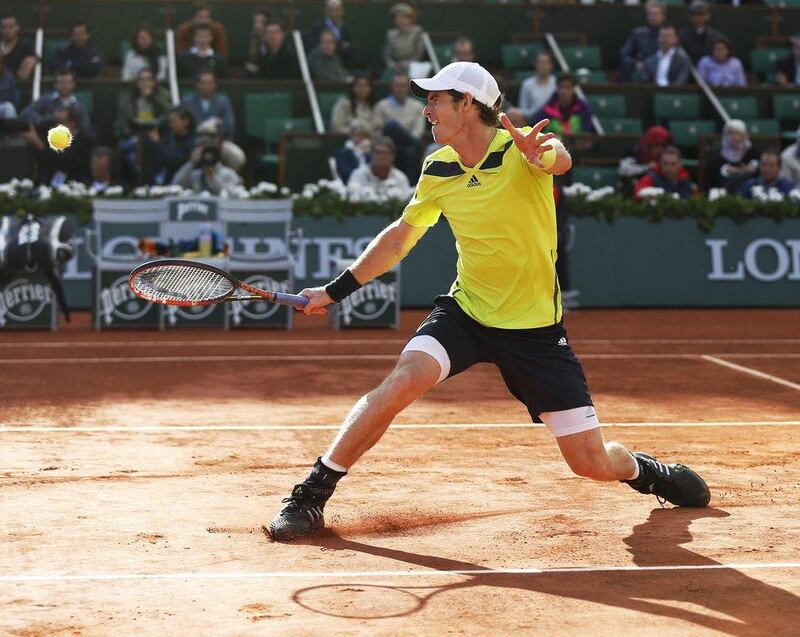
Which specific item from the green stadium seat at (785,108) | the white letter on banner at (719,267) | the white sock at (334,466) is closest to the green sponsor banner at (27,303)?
the white letter on banner at (719,267)

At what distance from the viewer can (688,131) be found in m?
17.7

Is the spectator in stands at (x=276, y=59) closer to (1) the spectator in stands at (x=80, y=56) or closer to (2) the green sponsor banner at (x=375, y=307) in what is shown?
(1) the spectator in stands at (x=80, y=56)

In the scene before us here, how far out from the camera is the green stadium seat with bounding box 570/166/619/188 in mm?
16422

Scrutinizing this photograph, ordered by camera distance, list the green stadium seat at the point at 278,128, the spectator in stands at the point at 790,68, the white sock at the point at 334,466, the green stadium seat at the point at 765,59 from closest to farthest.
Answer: the white sock at the point at 334,466
the green stadium seat at the point at 278,128
the spectator in stands at the point at 790,68
the green stadium seat at the point at 765,59

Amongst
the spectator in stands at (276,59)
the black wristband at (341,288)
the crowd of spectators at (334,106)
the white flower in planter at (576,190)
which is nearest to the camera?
the black wristband at (341,288)

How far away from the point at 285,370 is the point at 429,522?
5.13 metres

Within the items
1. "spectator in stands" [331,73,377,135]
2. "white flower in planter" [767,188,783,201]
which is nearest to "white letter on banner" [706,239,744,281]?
"white flower in planter" [767,188,783,201]

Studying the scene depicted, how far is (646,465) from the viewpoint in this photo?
18.9 ft

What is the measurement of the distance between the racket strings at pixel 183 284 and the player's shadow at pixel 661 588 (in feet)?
3.69

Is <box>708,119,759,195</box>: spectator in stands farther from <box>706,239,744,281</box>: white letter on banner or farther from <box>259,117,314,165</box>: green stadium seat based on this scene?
<box>259,117,314,165</box>: green stadium seat

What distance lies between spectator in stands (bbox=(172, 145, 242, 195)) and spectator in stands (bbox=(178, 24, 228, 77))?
2.44m

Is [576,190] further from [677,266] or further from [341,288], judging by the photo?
[341,288]

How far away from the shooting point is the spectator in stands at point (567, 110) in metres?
16.2

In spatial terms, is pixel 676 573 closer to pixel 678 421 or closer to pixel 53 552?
pixel 53 552
